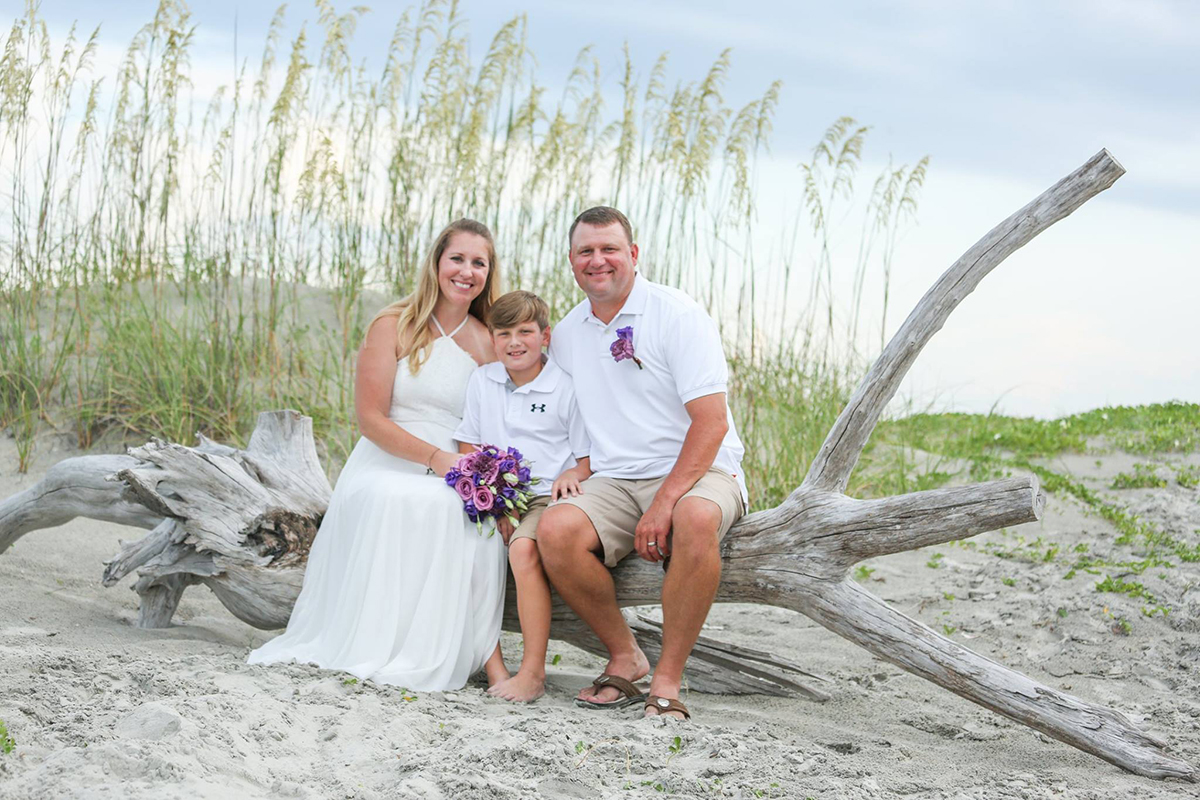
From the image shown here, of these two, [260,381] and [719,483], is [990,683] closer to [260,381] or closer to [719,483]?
[719,483]

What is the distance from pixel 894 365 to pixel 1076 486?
3862 millimetres

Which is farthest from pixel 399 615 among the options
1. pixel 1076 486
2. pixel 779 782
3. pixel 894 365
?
pixel 1076 486

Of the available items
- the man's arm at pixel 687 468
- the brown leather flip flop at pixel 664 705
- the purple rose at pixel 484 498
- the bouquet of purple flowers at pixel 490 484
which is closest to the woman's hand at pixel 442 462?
the bouquet of purple flowers at pixel 490 484

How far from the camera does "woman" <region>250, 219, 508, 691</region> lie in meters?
3.59

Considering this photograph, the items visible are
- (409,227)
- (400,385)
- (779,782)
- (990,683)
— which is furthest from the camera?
(409,227)

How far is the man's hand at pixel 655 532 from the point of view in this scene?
338cm

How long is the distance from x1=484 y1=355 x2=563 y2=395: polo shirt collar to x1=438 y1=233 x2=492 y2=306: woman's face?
363mm

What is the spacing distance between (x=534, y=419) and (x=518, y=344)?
11.4 inches

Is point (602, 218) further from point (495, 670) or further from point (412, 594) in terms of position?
point (495, 670)

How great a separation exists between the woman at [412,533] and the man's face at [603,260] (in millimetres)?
553

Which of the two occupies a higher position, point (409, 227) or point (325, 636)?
point (409, 227)

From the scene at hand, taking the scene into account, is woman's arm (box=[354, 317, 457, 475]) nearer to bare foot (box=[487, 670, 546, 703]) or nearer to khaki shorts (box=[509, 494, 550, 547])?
khaki shorts (box=[509, 494, 550, 547])

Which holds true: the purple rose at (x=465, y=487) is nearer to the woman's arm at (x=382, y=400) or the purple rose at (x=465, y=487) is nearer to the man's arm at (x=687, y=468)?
the woman's arm at (x=382, y=400)

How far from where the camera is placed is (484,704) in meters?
3.39
